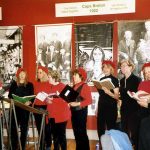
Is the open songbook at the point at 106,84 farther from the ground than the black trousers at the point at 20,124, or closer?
farther from the ground

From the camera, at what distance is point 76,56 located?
19.6 ft

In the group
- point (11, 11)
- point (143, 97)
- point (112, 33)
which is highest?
point (11, 11)

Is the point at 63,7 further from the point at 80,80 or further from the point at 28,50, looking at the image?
the point at 80,80

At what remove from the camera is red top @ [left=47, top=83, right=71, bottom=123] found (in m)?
4.44

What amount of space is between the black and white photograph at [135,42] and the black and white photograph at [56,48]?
3.34ft

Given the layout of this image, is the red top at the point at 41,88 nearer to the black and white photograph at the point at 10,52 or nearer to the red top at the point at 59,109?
the red top at the point at 59,109

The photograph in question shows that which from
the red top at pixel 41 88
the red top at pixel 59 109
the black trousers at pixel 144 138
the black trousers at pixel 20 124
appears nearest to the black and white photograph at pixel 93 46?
the red top at pixel 41 88

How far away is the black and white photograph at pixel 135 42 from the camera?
557 cm

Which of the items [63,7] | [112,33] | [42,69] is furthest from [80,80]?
[63,7]

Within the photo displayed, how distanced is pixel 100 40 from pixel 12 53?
182cm

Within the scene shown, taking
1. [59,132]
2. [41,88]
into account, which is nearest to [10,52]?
[41,88]

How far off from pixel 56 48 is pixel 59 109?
1.87 m

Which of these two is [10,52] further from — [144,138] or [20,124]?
[144,138]

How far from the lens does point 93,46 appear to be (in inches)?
232
